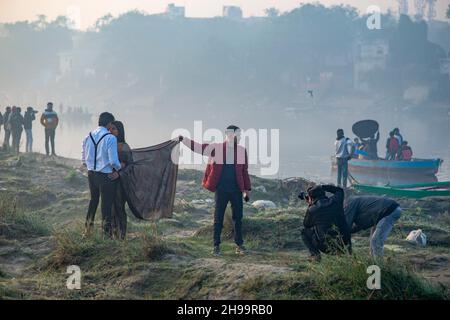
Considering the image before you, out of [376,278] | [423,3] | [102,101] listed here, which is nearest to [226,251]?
[376,278]

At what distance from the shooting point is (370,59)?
89.8m

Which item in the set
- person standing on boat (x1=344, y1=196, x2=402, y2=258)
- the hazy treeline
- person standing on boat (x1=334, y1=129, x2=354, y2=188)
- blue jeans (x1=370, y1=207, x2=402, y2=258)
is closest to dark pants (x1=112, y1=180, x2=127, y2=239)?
person standing on boat (x1=344, y1=196, x2=402, y2=258)

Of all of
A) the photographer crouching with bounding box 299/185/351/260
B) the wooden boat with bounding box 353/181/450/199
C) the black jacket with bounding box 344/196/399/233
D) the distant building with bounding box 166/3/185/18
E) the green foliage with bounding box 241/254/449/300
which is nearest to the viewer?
the green foliage with bounding box 241/254/449/300

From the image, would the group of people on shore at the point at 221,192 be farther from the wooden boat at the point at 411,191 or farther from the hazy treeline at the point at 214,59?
the hazy treeline at the point at 214,59

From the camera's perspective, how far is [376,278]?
6480 mm

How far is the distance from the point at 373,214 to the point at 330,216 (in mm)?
521

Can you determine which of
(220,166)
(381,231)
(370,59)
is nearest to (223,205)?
(220,166)

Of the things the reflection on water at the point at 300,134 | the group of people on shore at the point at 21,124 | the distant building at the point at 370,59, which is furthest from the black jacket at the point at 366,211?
the distant building at the point at 370,59

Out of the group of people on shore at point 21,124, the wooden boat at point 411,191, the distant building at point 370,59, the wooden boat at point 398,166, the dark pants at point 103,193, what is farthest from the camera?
the distant building at point 370,59

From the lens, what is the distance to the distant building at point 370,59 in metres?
88.3

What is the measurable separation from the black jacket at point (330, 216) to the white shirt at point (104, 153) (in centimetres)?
242

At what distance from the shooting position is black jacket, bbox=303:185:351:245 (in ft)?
25.3

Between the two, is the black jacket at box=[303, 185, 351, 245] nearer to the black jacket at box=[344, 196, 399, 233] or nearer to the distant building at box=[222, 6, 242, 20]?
Result: the black jacket at box=[344, 196, 399, 233]

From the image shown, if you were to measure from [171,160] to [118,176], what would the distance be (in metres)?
1.22
